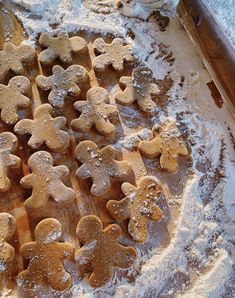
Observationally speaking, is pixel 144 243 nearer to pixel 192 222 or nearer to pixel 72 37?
pixel 192 222

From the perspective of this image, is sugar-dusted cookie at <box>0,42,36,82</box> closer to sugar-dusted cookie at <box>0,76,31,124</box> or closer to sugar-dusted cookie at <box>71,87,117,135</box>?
sugar-dusted cookie at <box>0,76,31,124</box>

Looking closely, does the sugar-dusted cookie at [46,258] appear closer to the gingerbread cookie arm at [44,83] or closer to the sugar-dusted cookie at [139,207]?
the sugar-dusted cookie at [139,207]

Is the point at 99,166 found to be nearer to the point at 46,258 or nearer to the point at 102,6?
the point at 46,258

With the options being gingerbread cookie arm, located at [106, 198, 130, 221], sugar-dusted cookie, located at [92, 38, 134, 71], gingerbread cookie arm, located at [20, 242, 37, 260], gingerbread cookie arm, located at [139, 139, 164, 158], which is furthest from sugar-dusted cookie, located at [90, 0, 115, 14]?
gingerbread cookie arm, located at [20, 242, 37, 260]

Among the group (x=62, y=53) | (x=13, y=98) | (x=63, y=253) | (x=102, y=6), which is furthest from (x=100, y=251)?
(x=102, y=6)

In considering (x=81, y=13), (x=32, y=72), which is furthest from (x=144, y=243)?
(x=81, y=13)
